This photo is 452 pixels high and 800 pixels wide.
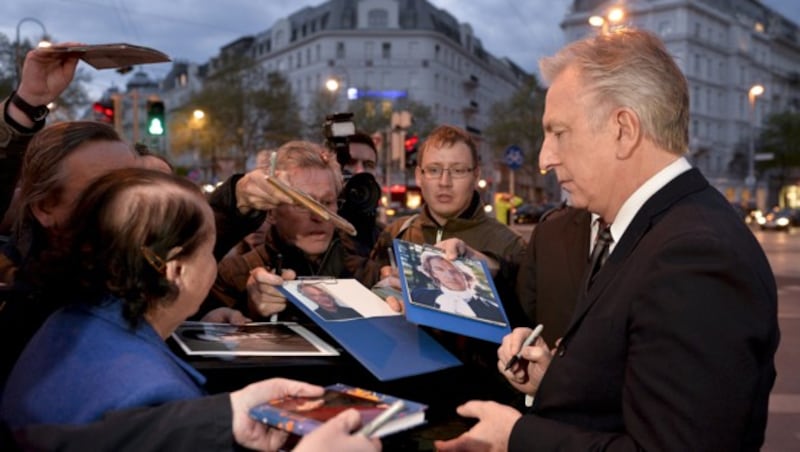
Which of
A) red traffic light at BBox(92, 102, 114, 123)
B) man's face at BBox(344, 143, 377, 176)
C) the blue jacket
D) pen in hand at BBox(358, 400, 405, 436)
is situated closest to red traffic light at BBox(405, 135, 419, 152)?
red traffic light at BBox(92, 102, 114, 123)

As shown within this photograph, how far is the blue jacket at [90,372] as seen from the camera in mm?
1529

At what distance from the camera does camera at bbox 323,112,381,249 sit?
4016 millimetres

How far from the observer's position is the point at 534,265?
120 inches

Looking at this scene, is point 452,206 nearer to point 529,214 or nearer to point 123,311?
point 123,311

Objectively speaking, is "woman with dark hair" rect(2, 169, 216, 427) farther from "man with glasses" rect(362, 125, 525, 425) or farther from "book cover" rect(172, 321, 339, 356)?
"man with glasses" rect(362, 125, 525, 425)

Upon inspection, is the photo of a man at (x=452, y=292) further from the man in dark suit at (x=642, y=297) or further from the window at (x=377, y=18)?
the window at (x=377, y=18)

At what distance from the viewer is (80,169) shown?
2.48 metres

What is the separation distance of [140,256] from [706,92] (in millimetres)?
77424

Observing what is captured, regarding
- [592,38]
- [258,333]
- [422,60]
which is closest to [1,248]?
[258,333]

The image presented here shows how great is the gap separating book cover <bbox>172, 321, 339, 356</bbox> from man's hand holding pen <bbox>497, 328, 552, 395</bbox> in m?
0.49

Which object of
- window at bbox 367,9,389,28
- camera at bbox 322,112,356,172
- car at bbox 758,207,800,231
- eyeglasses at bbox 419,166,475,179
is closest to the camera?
eyeglasses at bbox 419,166,475,179

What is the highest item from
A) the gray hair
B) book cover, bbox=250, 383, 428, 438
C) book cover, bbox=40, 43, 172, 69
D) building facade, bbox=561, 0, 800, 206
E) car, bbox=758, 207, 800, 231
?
building facade, bbox=561, 0, 800, 206

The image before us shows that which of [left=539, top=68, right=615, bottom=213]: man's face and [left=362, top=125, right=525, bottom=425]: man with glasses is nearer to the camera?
[left=539, top=68, right=615, bottom=213]: man's face

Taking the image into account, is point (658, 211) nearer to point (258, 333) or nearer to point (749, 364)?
point (749, 364)
